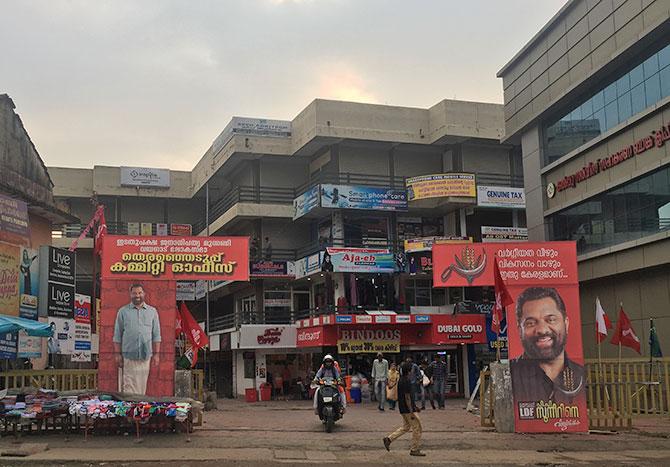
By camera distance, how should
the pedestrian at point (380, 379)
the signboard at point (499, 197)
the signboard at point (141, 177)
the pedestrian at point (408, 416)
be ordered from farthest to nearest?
1. the signboard at point (141, 177)
2. the signboard at point (499, 197)
3. the pedestrian at point (380, 379)
4. the pedestrian at point (408, 416)

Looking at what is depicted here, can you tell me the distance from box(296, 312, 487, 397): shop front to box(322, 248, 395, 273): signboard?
252 centimetres

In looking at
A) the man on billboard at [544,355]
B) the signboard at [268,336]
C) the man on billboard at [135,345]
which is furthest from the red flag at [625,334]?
the signboard at [268,336]

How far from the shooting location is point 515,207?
35562 mm

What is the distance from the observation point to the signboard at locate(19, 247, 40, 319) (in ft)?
62.8

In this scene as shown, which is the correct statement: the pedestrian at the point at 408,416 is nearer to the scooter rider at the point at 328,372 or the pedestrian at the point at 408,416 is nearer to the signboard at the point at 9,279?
the scooter rider at the point at 328,372

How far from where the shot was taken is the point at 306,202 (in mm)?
35188

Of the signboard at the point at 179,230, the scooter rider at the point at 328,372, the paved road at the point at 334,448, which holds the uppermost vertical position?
the signboard at the point at 179,230

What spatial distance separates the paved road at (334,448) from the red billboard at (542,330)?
0.58 m

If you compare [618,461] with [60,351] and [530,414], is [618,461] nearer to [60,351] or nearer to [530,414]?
[530,414]

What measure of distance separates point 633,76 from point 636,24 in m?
1.64

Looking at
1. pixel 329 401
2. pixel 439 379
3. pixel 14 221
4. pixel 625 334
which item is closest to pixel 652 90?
pixel 625 334

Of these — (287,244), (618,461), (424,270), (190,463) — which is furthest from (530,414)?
(287,244)

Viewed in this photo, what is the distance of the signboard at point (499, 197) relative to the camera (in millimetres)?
35062

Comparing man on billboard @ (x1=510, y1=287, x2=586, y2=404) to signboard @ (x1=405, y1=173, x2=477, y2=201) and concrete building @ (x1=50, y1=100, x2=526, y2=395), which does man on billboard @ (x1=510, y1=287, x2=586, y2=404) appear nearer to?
concrete building @ (x1=50, y1=100, x2=526, y2=395)
